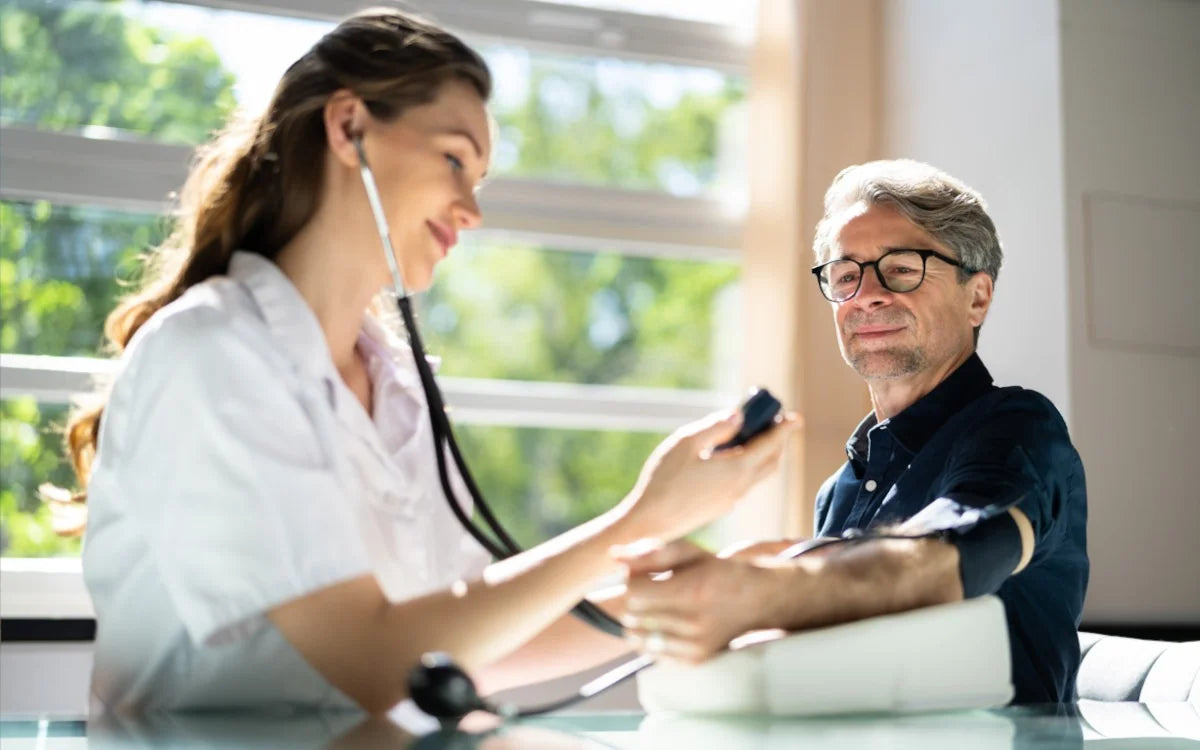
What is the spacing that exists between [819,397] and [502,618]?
2.03 metres

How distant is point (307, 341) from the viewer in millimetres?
1261

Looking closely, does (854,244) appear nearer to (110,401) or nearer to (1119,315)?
(110,401)

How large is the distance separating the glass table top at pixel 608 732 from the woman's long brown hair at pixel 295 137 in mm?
560

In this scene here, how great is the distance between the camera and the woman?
1.08 meters

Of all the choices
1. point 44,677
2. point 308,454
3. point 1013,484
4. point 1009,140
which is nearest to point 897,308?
point 1013,484

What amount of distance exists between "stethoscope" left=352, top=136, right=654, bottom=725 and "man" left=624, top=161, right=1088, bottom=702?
0.04 m

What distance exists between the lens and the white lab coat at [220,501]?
1082 mm

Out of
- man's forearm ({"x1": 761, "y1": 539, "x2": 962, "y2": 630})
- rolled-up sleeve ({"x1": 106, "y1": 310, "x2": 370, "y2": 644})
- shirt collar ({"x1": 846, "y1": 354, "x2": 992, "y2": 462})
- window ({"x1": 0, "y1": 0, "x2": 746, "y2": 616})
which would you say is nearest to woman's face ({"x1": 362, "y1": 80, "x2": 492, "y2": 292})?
rolled-up sleeve ({"x1": 106, "y1": 310, "x2": 370, "y2": 644})

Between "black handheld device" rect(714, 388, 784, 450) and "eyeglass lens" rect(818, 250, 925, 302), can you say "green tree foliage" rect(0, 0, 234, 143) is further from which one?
"black handheld device" rect(714, 388, 784, 450)

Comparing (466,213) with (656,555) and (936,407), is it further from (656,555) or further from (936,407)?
(936,407)

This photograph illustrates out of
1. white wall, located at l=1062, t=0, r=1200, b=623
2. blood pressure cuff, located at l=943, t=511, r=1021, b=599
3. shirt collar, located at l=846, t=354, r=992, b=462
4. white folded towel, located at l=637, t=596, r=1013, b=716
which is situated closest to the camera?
white folded towel, located at l=637, t=596, r=1013, b=716

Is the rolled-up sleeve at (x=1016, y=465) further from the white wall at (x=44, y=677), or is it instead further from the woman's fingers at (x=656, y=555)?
the white wall at (x=44, y=677)

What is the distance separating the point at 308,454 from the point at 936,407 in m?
0.81

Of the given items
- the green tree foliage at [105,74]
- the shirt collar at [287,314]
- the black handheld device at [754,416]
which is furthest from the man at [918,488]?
the green tree foliage at [105,74]
